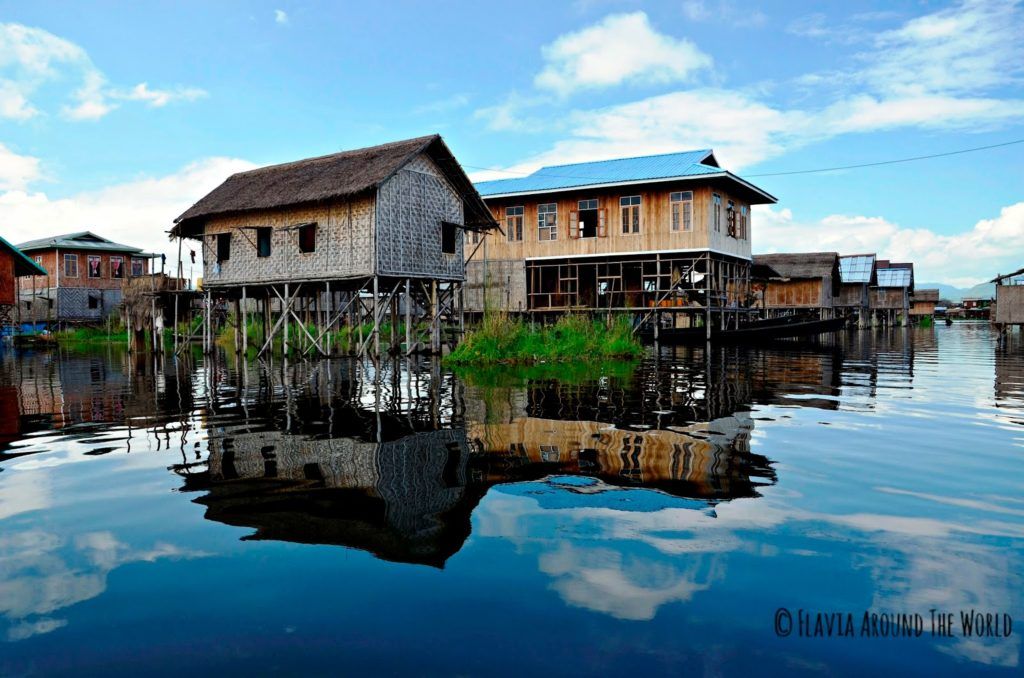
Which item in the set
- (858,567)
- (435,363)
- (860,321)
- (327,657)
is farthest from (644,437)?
(860,321)

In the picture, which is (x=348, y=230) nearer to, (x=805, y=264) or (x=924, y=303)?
(x=805, y=264)

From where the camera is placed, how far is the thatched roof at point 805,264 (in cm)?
4219

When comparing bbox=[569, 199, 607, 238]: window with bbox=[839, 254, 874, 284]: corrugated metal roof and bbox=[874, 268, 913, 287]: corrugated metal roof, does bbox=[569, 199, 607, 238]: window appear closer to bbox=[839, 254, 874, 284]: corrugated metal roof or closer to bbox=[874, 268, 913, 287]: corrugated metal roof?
bbox=[839, 254, 874, 284]: corrugated metal roof

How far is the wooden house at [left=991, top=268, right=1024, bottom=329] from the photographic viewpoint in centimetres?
3016

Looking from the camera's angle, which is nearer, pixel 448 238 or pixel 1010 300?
pixel 448 238

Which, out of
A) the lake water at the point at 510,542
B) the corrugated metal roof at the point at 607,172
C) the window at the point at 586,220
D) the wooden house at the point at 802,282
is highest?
the corrugated metal roof at the point at 607,172

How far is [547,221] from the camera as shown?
28172 millimetres

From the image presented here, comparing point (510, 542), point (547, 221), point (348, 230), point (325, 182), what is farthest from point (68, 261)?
point (510, 542)

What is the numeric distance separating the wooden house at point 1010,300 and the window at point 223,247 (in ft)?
96.9

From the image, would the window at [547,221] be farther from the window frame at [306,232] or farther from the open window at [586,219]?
the window frame at [306,232]

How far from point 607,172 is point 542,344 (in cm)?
1164

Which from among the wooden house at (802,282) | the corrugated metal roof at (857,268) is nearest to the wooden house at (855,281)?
the corrugated metal roof at (857,268)

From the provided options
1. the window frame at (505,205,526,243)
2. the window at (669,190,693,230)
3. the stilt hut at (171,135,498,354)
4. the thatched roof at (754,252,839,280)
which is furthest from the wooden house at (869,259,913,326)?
the stilt hut at (171,135,498,354)

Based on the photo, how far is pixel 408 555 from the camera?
3768 mm
